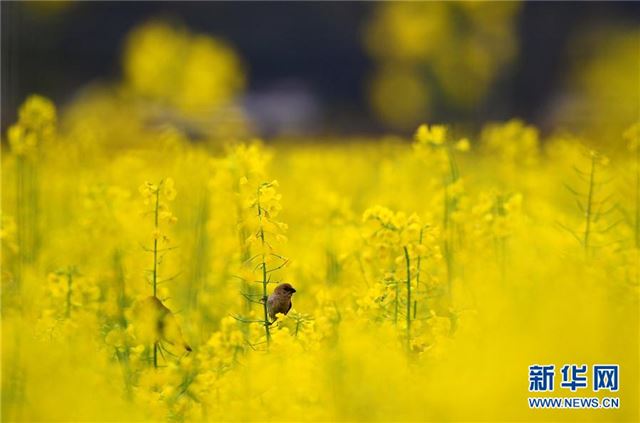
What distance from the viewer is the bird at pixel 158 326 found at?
298 centimetres

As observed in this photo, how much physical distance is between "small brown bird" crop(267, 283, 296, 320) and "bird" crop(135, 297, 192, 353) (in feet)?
0.80

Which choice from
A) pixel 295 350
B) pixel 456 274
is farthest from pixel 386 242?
pixel 456 274

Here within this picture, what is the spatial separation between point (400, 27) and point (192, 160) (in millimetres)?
10895

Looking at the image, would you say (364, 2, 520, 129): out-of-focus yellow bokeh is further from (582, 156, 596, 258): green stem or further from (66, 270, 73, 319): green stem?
(66, 270, 73, 319): green stem

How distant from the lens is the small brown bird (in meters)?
3.05

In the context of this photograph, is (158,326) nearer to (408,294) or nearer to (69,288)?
(69,288)

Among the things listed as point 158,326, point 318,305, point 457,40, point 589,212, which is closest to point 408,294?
point 318,305

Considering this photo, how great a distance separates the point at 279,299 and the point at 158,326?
331mm

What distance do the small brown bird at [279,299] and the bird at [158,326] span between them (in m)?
0.25

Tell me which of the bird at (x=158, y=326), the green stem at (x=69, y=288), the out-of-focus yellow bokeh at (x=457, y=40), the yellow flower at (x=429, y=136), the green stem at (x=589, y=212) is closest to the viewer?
the bird at (x=158, y=326)

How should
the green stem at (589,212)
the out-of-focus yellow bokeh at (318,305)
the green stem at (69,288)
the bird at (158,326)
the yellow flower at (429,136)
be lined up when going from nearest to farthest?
1. the out-of-focus yellow bokeh at (318,305)
2. the bird at (158,326)
3. the green stem at (69,288)
4. the green stem at (589,212)
5. the yellow flower at (429,136)

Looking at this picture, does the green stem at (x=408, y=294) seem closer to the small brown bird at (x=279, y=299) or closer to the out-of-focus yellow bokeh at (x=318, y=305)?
the out-of-focus yellow bokeh at (x=318, y=305)

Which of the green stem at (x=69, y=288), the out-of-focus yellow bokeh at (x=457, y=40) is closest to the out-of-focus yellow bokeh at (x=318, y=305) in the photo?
the green stem at (x=69, y=288)

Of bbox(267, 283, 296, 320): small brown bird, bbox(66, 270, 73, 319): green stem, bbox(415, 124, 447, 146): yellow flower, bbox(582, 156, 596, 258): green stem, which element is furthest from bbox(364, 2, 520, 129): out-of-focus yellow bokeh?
bbox(267, 283, 296, 320): small brown bird
